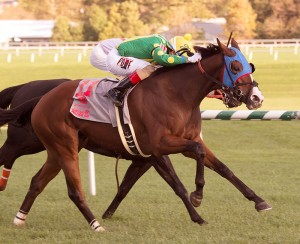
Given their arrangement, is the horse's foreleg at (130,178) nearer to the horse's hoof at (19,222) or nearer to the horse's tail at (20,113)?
the horse's hoof at (19,222)

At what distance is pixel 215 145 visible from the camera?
49.4 ft

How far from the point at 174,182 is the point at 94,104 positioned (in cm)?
89

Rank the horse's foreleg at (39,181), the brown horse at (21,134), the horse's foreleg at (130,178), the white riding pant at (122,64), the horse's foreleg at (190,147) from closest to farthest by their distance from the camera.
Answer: the horse's foreleg at (190,147) < the white riding pant at (122,64) < the horse's foreleg at (39,181) < the horse's foreleg at (130,178) < the brown horse at (21,134)

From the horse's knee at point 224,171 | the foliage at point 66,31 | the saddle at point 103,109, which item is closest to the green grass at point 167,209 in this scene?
the horse's knee at point 224,171

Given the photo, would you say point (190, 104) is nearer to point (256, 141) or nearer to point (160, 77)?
point (160, 77)

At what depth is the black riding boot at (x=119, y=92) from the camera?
6918 mm

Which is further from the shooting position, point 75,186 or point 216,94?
point 216,94

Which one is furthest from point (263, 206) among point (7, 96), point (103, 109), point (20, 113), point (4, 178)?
point (7, 96)

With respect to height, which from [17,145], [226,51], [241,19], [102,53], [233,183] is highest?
[226,51]

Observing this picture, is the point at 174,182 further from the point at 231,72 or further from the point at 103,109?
the point at 231,72

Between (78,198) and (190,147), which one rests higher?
(190,147)

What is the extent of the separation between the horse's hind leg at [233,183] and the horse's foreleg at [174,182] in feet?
0.30

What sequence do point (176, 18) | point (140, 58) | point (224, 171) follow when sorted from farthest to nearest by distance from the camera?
point (176, 18) < point (140, 58) < point (224, 171)

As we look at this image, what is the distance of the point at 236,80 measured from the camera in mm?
6730
